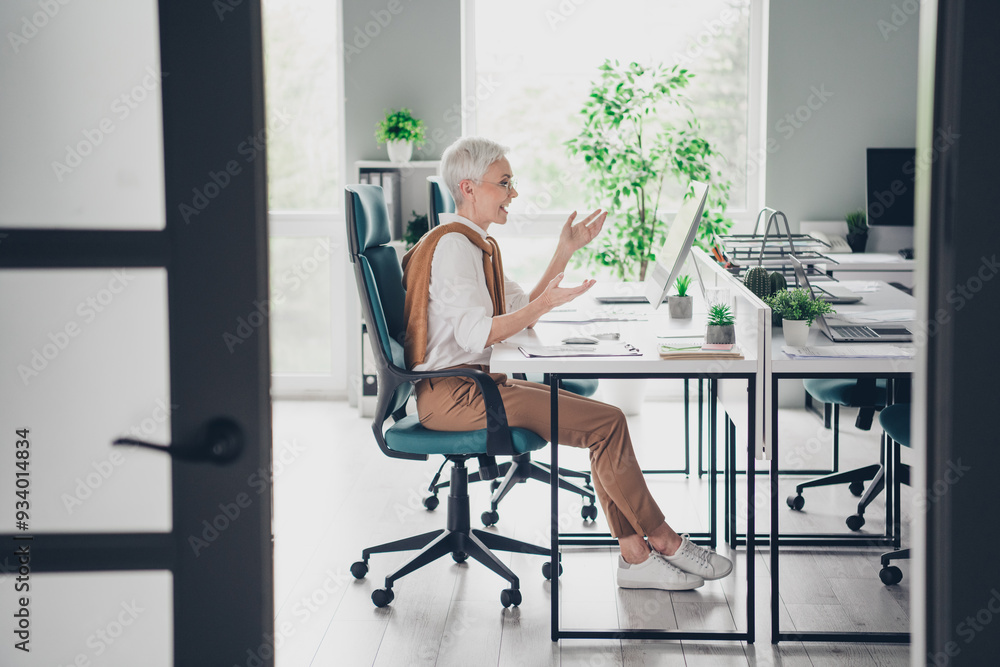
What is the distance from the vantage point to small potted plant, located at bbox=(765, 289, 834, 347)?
2.52m

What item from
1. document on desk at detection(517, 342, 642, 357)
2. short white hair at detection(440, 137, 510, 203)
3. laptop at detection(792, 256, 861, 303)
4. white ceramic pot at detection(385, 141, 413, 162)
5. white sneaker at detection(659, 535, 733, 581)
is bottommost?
white sneaker at detection(659, 535, 733, 581)

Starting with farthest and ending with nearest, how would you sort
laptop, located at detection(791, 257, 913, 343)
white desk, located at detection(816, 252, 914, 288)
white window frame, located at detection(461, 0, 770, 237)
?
white window frame, located at detection(461, 0, 770, 237), white desk, located at detection(816, 252, 914, 288), laptop, located at detection(791, 257, 913, 343)

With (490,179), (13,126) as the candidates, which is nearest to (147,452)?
(13,126)

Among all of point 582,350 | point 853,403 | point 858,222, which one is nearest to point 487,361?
point 582,350

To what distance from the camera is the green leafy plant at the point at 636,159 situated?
15.3ft

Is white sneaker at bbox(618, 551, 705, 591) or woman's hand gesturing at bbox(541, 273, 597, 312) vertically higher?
woman's hand gesturing at bbox(541, 273, 597, 312)

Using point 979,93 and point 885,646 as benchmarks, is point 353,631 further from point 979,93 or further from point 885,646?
point 979,93

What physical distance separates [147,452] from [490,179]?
6.06 ft

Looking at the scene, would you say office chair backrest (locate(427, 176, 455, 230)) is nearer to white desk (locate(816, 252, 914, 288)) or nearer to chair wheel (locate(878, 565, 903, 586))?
chair wheel (locate(878, 565, 903, 586))

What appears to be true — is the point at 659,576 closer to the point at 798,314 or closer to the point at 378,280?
the point at 798,314

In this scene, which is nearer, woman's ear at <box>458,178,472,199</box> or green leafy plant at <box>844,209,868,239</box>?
woman's ear at <box>458,178,472,199</box>

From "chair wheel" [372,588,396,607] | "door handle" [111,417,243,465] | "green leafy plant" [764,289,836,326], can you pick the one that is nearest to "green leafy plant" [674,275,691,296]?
"green leafy plant" [764,289,836,326]

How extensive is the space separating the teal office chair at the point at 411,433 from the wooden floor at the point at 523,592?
10 centimetres

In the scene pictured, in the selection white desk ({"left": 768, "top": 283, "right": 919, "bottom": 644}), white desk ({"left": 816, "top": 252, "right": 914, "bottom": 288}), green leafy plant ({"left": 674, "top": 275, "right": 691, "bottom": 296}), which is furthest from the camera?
white desk ({"left": 816, "top": 252, "right": 914, "bottom": 288})
